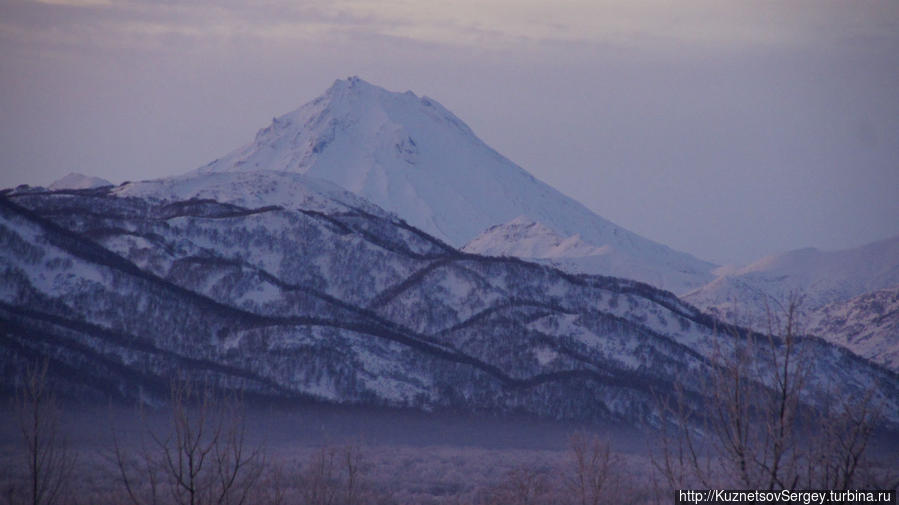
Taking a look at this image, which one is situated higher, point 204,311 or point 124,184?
point 124,184

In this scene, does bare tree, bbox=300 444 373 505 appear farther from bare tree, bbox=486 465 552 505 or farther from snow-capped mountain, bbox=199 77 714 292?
snow-capped mountain, bbox=199 77 714 292

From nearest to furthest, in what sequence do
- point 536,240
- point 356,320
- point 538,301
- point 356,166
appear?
point 356,320 → point 538,301 → point 536,240 → point 356,166

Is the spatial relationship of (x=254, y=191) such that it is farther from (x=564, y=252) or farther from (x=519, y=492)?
(x=519, y=492)

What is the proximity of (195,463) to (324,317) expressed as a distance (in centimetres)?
1800

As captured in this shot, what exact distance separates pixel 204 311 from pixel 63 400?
10422 mm

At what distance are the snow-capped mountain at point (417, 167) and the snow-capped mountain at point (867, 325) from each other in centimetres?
3836

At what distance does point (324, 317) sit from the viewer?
60312 millimetres

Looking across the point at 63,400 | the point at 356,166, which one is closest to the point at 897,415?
the point at 63,400

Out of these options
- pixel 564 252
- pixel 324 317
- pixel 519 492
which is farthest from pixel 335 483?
pixel 564 252

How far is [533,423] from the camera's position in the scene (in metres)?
56.1

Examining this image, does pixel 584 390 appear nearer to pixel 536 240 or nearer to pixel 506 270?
pixel 506 270

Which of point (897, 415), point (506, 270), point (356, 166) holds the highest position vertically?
point (356, 166)

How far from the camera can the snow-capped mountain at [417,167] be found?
143250 mm

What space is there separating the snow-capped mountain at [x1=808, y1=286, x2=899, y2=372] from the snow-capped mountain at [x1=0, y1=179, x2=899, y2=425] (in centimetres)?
1506
